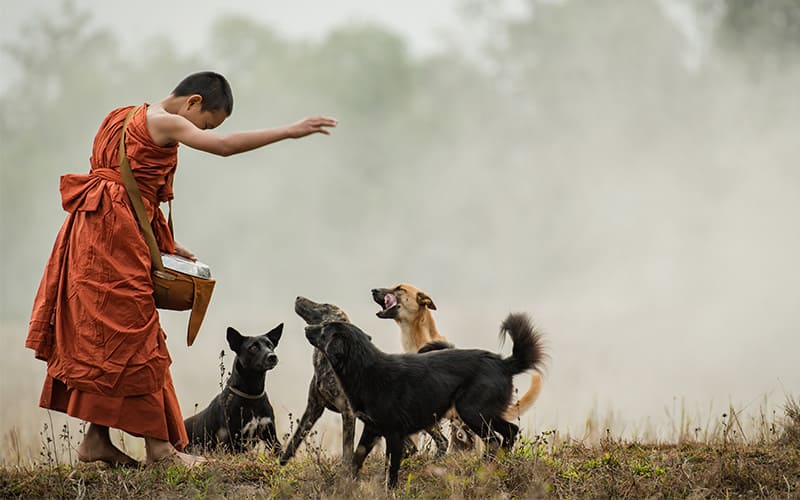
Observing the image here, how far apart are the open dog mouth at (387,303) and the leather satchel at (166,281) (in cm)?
215

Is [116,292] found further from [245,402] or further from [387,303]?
[387,303]

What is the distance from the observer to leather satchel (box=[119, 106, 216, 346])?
6.38 metres

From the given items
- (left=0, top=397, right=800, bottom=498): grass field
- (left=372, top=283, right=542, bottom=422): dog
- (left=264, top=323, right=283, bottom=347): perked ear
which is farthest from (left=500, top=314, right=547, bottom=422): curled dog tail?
(left=264, top=323, right=283, bottom=347): perked ear

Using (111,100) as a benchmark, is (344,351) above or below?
below

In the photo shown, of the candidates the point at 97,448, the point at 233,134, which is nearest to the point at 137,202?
the point at 233,134

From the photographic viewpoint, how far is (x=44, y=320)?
634cm

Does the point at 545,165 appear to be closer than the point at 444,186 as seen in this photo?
Yes

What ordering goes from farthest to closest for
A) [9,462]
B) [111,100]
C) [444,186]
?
1. [444,186]
2. [111,100]
3. [9,462]

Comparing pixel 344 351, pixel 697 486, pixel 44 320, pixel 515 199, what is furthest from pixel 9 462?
pixel 515 199

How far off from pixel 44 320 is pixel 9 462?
72.0 inches

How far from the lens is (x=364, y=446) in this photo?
6.45m

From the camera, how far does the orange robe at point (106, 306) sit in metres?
6.20

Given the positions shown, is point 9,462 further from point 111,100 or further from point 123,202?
point 111,100

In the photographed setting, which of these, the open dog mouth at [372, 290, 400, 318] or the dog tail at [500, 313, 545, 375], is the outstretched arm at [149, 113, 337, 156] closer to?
the dog tail at [500, 313, 545, 375]
